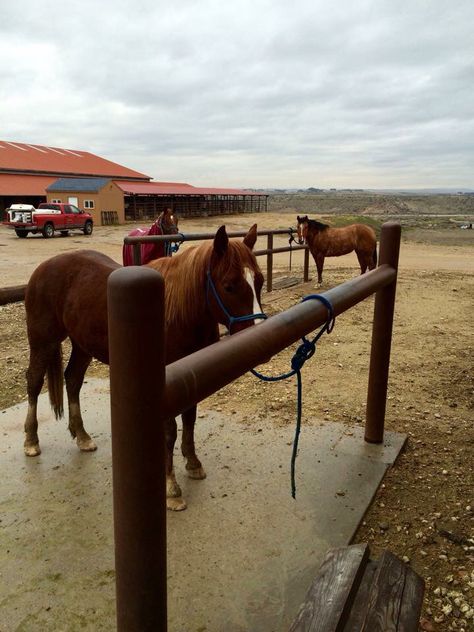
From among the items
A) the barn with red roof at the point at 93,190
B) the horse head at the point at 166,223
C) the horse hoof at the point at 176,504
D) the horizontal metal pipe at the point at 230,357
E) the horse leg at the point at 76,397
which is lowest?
the horse hoof at the point at 176,504

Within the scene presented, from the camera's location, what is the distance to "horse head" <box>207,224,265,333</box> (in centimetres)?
213

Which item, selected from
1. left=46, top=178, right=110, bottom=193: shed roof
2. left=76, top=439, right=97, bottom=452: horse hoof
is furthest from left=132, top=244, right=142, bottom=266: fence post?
left=46, top=178, right=110, bottom=193: shed roof

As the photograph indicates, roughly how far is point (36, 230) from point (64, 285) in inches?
822

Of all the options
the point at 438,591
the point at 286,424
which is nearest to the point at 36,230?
the point at 286,424

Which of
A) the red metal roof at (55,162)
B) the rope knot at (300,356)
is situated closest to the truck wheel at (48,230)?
the red metal roof at (55,162)

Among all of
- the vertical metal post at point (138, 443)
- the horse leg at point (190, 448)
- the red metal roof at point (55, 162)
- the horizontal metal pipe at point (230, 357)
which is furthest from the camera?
the red metal roof at point (55, 162)

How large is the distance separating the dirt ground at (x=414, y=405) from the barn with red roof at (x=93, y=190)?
22891 mm

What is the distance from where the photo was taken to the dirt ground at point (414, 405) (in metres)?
2.09

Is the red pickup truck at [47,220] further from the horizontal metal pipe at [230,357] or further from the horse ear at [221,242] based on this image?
the horizontal metal pipe at [230,357]

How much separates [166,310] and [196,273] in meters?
0.27

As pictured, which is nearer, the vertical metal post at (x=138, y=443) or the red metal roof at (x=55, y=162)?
the vertical metal post at (x=138, y=443)

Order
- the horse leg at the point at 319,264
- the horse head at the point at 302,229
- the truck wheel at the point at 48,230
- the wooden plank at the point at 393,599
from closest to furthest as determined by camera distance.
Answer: the wooden plank at the point at 393,599, the horse leg at the point at 319,264, the horse head at the point at 302,229, the truck wheel at the point at 48,230

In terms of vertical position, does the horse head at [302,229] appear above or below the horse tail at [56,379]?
above

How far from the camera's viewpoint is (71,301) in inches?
105
